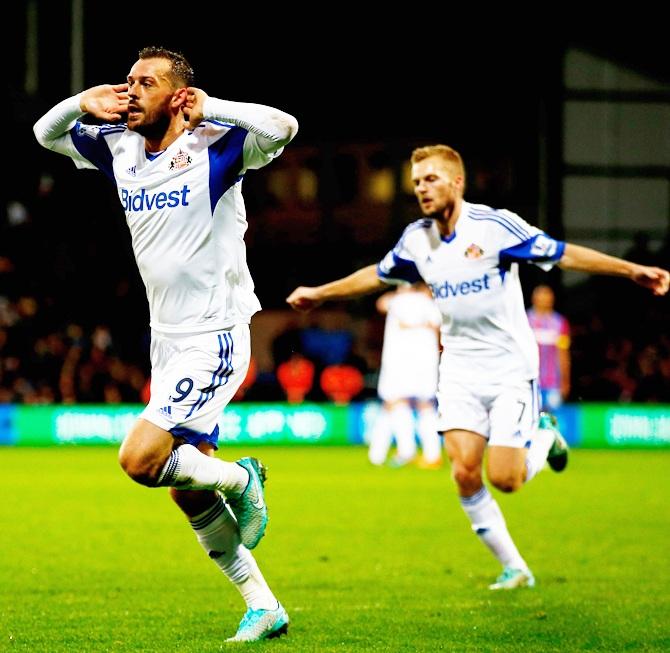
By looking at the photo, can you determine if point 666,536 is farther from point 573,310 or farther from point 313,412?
point 573,310

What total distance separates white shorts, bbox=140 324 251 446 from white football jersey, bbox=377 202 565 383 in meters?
2.03

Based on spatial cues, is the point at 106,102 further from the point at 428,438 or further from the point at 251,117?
the point at 428,438

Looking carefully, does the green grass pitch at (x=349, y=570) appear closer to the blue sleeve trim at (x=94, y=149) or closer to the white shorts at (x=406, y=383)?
the white shorts at (x=406, y=383)

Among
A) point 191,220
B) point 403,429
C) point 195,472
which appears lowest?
point 403,429

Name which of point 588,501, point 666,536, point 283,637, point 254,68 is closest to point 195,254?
point 283,637

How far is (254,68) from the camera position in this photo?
29.0 m

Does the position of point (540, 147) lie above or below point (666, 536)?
above

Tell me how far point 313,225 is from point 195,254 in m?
24.5

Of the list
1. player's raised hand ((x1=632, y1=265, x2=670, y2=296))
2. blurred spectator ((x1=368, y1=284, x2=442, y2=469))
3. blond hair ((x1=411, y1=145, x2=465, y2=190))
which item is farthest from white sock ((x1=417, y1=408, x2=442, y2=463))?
player's raised hand ((x1=632, y1=265, x2=670, y2=296))

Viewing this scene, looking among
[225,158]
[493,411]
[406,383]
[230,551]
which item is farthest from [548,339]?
[225,158]

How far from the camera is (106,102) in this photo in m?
5.62

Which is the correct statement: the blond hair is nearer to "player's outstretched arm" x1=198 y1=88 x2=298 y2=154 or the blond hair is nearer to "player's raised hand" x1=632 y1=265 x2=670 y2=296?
"player's raised hand" x1=632 y1=265 x2=670 y2=296

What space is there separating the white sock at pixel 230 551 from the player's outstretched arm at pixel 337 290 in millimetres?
1631

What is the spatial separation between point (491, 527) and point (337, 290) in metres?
1.57
